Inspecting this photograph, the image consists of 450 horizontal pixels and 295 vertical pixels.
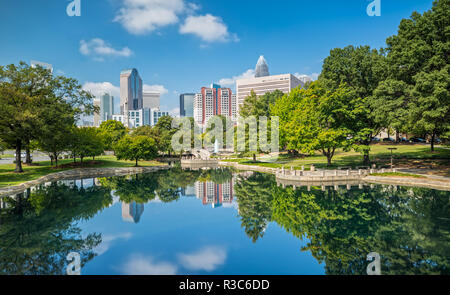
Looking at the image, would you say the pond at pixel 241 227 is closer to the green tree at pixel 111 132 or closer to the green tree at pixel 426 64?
the green tree at pixel 426 64

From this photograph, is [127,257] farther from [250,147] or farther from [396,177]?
[250,147]

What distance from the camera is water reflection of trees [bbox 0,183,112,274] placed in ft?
33.5

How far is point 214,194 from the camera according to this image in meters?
25.8

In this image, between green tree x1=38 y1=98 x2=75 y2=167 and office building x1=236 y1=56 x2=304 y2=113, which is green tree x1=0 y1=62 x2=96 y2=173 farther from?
office building x1=236 y1=56 x2=304 y2=113

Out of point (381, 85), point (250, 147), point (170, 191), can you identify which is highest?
point (381, 85)

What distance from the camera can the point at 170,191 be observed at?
28.4 metres

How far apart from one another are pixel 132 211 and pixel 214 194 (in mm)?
8979

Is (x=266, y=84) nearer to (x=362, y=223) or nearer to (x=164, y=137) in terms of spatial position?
(x=164, y=137)

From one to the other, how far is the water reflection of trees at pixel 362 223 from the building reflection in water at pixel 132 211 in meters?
7.78

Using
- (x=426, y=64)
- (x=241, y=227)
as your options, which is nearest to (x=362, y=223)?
(x=241, y=227)

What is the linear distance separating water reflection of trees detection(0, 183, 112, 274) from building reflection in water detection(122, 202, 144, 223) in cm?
204

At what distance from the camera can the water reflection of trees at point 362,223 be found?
392 inches
